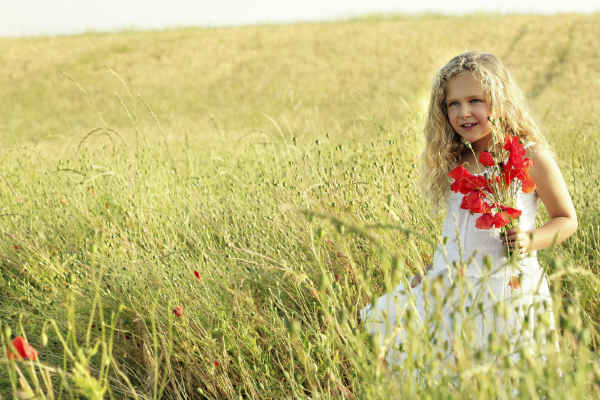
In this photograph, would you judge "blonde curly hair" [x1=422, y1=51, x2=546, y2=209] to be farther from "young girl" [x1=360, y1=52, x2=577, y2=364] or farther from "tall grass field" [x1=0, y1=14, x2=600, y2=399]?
"tall grass field" [x1=0, y1=14, x2=600, y2=399]

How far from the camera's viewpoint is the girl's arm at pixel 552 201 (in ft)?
5.08

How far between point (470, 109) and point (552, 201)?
44 centimetres

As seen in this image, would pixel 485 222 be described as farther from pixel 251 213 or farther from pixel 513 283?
pixel 251 213

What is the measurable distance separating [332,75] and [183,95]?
485cm

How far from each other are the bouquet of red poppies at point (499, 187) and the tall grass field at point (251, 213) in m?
0.22

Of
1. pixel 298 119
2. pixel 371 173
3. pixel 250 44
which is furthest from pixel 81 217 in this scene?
pixel 250 44

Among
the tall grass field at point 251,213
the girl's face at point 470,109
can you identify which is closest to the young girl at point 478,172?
the girl's face at point 470,109

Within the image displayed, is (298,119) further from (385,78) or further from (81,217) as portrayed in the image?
(81,217)

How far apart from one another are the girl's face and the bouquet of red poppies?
267 millimetres

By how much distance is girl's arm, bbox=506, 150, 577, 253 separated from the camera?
60.9 inches

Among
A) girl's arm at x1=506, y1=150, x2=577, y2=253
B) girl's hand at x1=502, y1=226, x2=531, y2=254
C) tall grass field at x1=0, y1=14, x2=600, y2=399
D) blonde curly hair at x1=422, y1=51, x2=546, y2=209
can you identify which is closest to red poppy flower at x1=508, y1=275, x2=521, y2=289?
tall grass field at x1=0, y1=14, x2=600, y2=399

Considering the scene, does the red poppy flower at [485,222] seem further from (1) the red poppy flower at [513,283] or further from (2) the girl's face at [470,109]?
(2) the girl's face at [470,109]

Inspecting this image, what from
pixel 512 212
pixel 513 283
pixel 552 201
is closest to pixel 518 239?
pixel 512 212

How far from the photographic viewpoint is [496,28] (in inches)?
743
